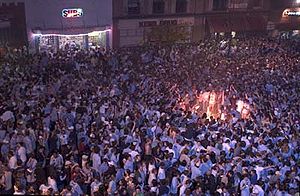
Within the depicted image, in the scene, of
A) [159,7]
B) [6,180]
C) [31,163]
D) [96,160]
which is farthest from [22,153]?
[159,7]

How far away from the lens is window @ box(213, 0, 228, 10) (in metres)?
36.5

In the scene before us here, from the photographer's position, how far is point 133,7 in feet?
110

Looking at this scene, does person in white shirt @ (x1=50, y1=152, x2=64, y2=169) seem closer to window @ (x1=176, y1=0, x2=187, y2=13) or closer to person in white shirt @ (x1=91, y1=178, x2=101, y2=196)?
person in white shirt @ (x1=91, y1=178, x2=101, y2=196)

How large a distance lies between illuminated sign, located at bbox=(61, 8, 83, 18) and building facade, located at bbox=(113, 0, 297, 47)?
9.27 ft

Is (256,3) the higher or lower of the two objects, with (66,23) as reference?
higher

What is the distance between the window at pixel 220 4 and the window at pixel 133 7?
6.74 m

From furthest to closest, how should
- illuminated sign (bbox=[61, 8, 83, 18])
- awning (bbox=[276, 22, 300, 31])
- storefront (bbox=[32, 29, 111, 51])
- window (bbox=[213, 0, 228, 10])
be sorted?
awning (bbox=[276, 22, 300, 31]) → window (bbox=[213, 0, 228, 10]) → illuminated sign (bbox=[61, 8, 83, 18]) → storefront (bbox=[32, 29, 111, 51])

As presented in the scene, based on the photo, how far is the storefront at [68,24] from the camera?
30.1 m

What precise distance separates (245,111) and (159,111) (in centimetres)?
391

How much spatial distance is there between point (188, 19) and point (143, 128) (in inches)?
846

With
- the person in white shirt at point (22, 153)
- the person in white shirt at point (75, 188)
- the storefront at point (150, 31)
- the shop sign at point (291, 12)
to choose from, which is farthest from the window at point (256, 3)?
the person in white shirt at point (75, 188)

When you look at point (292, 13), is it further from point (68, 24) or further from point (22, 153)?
point (22, 153)

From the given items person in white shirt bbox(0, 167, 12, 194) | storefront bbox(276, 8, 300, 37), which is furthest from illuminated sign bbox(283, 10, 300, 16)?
person in white shirt bbox(0, 167, 12, 194)

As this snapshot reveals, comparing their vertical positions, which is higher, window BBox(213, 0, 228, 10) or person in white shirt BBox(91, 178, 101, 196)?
window BBox(213, 0, 228, 10)
